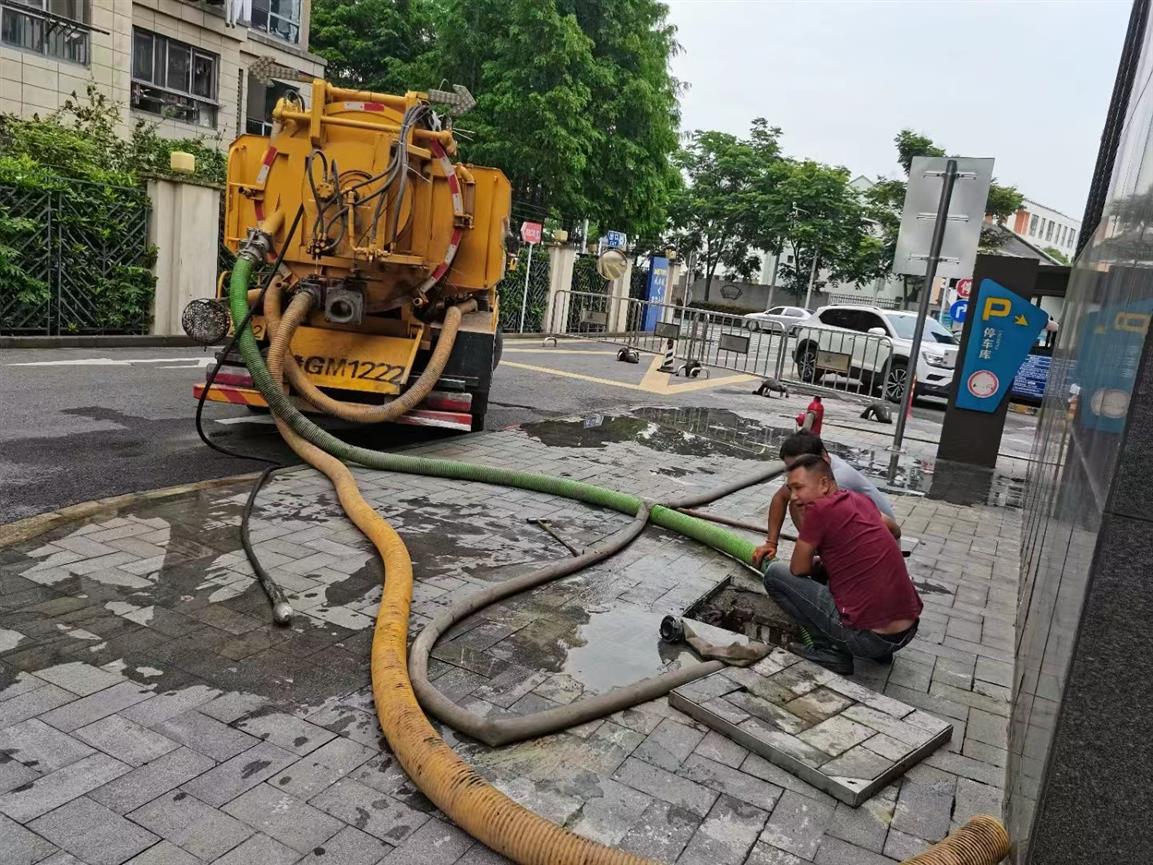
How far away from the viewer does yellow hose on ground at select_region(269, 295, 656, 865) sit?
2.39 meters

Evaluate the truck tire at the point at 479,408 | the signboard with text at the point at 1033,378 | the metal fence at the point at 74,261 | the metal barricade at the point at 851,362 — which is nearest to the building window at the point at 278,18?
the metal fence at the point at 74,261

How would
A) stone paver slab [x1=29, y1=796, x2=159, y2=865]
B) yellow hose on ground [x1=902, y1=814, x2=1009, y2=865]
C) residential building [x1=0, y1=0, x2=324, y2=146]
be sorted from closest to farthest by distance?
stone paver slab [x1=29, y1=796, x2=159, y2=865]
yellow hose on ground [x1=902, y1=814, x2=1009, y2=865]
residential building [x1=0, y1=0, x2=324, y2=146]

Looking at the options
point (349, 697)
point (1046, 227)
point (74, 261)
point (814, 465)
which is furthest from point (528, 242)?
point (1046, 227)

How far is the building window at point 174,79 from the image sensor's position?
20.9 meters

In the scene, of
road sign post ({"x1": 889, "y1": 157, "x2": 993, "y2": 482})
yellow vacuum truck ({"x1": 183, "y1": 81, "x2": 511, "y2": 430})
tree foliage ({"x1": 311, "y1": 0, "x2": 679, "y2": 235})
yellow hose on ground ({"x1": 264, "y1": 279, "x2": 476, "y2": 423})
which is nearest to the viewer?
yellow hose on ground ({"x1": 264, "y1": 279, "x2": 476, "y2": 423})

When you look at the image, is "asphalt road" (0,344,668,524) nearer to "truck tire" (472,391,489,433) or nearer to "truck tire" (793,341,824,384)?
"truck tire" (472,391,489,433)

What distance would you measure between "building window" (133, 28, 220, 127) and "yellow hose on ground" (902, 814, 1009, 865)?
23418 mm

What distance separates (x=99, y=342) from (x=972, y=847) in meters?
13.0

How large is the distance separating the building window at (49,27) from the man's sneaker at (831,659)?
65.4 ft

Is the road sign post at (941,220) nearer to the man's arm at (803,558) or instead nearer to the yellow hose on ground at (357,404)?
the yellow hose on ground at (357,404)

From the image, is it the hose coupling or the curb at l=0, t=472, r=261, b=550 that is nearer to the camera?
the curb at l=0, t=472, r=261, b=550

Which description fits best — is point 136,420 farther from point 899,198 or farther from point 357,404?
point 899,198

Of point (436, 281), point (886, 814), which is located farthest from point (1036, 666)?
point (436, 281)

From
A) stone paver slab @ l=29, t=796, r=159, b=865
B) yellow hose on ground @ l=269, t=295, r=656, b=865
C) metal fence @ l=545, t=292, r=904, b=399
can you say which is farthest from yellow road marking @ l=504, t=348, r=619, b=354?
stone paver slab @ l=29, t=796, r=159, b=865
